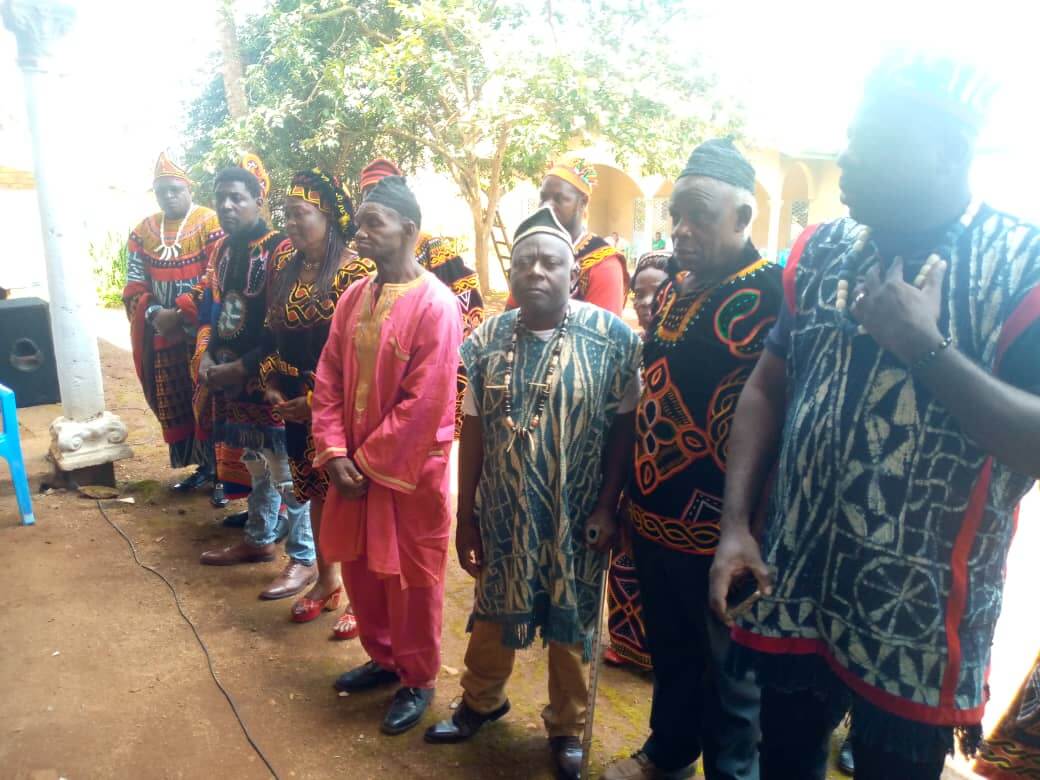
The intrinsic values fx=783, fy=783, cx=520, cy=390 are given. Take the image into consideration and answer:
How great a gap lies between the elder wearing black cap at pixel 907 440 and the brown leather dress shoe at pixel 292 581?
2.98m

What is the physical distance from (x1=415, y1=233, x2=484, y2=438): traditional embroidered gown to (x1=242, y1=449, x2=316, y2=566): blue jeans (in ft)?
3.21

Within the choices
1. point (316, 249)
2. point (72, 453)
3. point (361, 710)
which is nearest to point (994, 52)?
point (316, 249)

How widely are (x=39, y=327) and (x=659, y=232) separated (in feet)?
55.8

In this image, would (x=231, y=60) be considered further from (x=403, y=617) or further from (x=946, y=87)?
(x=946, y=87)

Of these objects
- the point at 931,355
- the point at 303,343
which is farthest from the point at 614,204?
the point at 931,355

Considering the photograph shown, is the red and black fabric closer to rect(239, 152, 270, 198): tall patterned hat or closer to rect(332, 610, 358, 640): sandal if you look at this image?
rect(239, 152, 270, 198): tall patterned hat

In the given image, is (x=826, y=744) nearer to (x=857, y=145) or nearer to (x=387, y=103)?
(x=857, y=145)

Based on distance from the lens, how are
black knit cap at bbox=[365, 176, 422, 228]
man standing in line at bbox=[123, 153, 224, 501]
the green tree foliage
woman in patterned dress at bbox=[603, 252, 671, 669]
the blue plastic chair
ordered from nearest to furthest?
1. black knit cap at bbox=[365, 176, 422, 228]
2. woman in patterned dress at bbox=[603, 252, 671, 669]
3. the blue plastic chair
4. man standing in line at bbox=[123, 153, 224, 501]
5. the green tree foliage

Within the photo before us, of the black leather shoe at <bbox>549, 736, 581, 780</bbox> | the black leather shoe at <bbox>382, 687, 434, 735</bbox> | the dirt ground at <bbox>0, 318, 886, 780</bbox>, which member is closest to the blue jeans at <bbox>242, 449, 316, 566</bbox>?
the dirt ground at <bbox>0, 318, 886, 780</bbox>

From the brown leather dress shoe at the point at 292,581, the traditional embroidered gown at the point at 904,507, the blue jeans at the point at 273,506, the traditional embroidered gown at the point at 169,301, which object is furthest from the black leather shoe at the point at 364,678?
the traditional embroidered gown at the point at 169,301

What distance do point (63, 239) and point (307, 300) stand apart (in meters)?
2.88

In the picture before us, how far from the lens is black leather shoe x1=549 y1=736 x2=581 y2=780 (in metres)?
2.64

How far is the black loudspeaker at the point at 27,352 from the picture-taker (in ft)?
21.4

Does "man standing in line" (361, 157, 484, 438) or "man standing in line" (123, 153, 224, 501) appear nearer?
A: "man standing in line" (361, 157, 484, 438)
